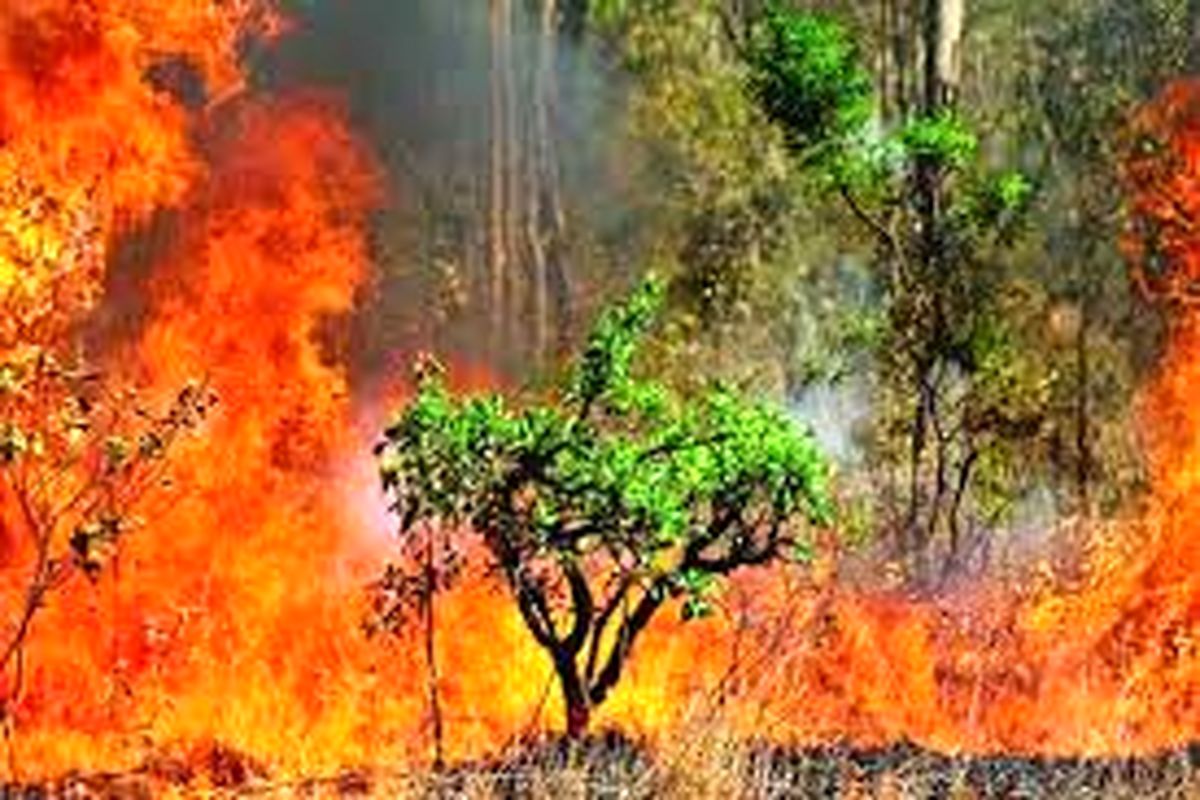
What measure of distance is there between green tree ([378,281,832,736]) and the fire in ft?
4.27

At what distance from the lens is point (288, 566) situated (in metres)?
25.0

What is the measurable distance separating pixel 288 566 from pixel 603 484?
7.78 m

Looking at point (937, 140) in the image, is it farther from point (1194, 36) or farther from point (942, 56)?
point (1194, 36)

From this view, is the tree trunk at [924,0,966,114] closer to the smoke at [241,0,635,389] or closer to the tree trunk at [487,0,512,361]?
the smoke at [241,0,635,389]

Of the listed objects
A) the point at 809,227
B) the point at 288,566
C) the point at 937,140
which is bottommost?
the point at 288,566

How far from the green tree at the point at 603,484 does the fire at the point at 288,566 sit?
130 centimetres

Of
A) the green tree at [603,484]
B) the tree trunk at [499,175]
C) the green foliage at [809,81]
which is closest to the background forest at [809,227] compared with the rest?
the tree trunk at [499,175]

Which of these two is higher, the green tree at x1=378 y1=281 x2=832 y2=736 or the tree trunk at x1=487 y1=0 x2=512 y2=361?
the tree trunk at x1=487 y1=0 x2=512 y2=361

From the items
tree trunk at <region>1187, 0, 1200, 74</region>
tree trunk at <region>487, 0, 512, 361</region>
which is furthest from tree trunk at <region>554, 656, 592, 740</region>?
tree trunk at <region>1187, 0, 1200, 74</region>

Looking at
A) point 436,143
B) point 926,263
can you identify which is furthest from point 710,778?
point 436,143

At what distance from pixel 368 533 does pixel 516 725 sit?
5366 millimetres

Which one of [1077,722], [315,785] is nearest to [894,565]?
[1077,722]

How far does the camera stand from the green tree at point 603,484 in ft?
58.3

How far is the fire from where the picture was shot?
22156 millimetres
